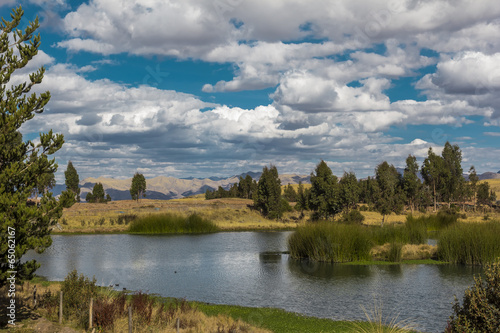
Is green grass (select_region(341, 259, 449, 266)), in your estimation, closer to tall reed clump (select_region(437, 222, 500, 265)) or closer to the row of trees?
tall reed clump (select_region(437, 222, 500, 265))

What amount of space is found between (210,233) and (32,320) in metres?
52.3

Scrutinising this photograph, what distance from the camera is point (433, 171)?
9650 centimetres

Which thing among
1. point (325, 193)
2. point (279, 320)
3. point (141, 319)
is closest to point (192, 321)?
point (141, 319)

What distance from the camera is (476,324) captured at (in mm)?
9773

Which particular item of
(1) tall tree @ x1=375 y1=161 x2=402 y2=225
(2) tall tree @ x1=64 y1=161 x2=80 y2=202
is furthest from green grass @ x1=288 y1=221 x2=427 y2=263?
(2) tall tree @ x1=64 y1=161 x2=80 y2=202

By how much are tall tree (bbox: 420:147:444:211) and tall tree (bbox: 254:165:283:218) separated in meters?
35.4

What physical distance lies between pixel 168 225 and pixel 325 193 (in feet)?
94.4

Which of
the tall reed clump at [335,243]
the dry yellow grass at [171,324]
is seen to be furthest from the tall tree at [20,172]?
the tall reed clump at [335,243]

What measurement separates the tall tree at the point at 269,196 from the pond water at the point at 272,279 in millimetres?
45087

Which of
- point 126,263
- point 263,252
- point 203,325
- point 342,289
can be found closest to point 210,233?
point 263,252

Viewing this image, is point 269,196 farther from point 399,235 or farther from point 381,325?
point 381,325

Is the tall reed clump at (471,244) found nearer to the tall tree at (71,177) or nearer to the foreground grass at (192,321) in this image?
the foreground grass at (192,321)

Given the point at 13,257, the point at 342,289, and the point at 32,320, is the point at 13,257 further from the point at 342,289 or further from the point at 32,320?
the point at 342,289

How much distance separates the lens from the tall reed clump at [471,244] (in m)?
32.1
